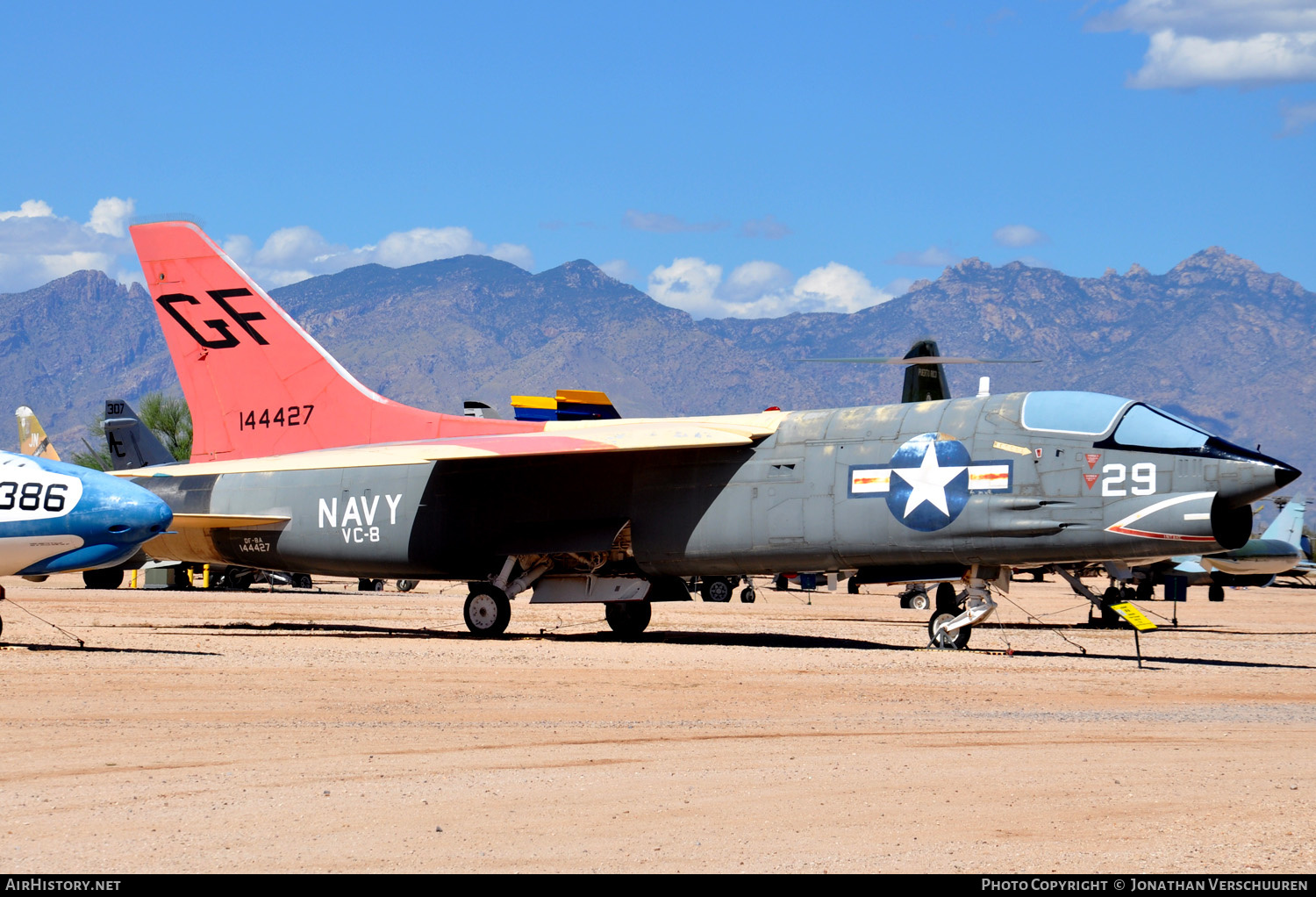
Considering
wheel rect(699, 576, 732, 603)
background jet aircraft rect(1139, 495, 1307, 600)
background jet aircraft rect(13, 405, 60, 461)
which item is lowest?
wheel rect(699, 576, 732, 603)

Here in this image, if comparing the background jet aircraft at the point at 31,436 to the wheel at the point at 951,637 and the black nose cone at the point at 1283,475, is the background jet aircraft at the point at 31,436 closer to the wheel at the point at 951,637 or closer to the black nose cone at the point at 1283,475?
the wheel at the point at 951,637

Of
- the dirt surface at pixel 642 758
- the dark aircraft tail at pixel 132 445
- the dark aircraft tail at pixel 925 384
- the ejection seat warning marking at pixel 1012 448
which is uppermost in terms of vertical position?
the dark aircraft tail at pixel 925 384

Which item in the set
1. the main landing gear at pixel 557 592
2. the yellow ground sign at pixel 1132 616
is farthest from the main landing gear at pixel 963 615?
the main landing gear at pixel 557 592

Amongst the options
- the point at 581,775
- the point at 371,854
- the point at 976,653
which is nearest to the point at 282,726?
the point at 581,775

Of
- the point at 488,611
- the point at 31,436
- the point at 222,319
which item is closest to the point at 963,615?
the point at 488,611

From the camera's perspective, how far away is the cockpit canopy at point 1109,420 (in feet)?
63.3

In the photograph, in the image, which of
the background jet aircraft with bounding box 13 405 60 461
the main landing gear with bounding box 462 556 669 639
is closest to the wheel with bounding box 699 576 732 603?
the main landing gear with bounding box 462 556 669 639

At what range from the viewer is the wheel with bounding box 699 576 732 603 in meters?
47.0

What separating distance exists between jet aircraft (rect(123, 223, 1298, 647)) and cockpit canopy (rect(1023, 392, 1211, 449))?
1.4 inches

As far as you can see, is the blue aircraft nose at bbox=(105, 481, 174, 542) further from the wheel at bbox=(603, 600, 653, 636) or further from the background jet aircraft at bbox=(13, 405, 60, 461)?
the background jet aircraft at bbox=(13, 405, 60, 461)

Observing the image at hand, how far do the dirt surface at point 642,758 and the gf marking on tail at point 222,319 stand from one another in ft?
23.3

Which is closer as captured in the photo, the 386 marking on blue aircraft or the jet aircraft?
the jet aircraft

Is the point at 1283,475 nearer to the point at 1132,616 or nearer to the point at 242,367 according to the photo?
the point at 1132,616

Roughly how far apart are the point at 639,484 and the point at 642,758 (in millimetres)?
12606
